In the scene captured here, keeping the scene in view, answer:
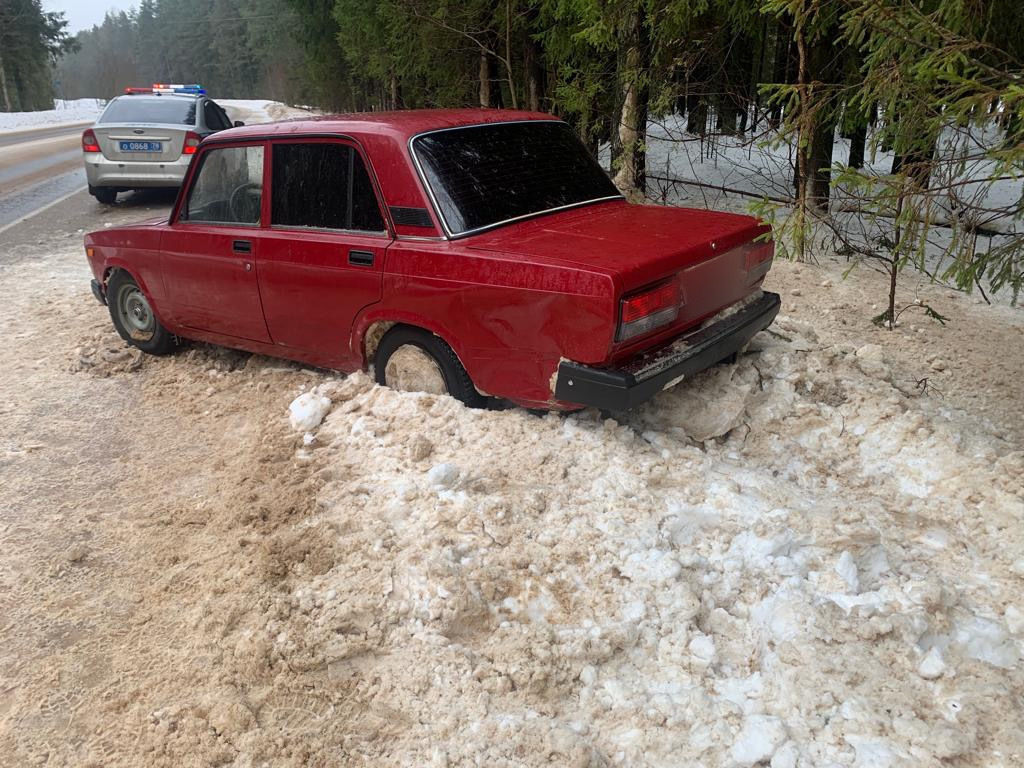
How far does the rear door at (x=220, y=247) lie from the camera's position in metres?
5.06

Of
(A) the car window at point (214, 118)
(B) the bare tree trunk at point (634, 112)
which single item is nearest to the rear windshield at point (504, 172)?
(B) the bare tree trunk at point (634, 112)

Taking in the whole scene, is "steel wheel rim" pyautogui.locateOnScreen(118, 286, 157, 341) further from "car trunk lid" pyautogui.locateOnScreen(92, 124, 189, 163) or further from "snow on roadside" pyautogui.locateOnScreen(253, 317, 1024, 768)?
"car trunk lid" pyautogui.locateOnScreen(92, 124, 189, 163)

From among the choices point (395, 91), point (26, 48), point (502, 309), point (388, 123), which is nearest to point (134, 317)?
point (388, 123)

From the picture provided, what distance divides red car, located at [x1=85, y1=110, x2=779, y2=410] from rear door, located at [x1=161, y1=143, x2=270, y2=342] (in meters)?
0.01

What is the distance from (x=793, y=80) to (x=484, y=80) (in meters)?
5.29

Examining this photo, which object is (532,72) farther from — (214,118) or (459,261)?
(459,261)

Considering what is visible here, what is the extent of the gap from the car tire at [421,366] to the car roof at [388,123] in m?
1.07

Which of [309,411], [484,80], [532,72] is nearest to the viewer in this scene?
[309,411]

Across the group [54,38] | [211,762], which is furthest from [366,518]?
[54,38]

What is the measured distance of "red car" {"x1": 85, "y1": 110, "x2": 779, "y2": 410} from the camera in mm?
3699

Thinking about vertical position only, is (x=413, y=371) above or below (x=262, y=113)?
below

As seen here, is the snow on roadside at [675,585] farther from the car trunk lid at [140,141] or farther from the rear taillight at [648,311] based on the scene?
the car trunk lid at [140,141]

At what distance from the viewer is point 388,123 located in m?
4.45

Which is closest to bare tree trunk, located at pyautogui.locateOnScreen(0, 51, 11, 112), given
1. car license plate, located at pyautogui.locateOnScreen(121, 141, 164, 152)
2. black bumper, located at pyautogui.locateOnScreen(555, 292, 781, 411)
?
car license plate, located at pyautogui.locateOnScreen(121, 141, 164, 152)
